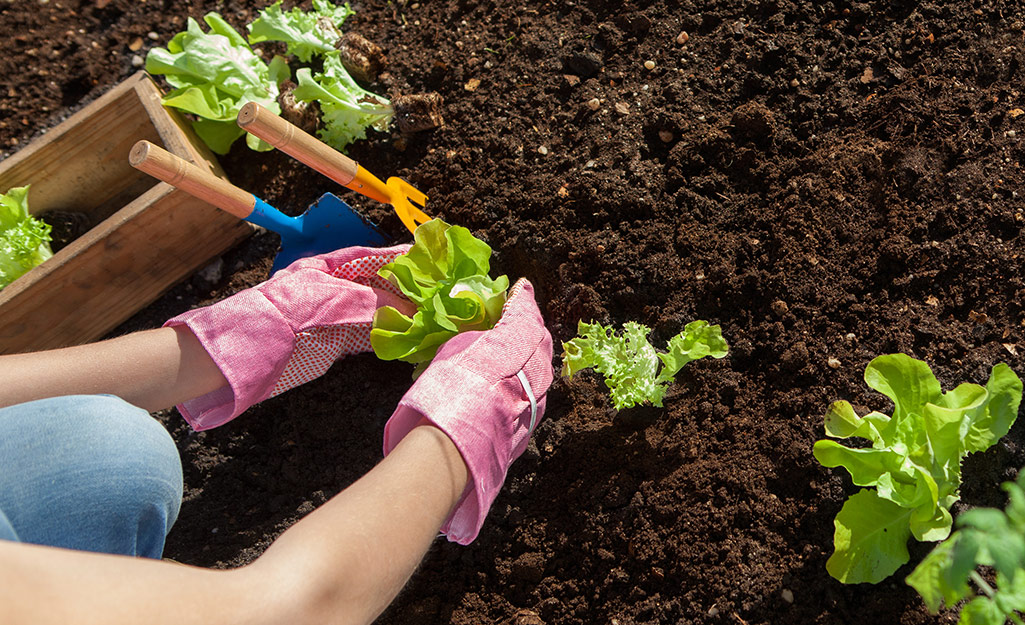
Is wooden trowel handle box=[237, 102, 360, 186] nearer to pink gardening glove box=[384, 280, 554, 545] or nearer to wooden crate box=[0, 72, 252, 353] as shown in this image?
wooden crate box=[0, 72, 252, 353]

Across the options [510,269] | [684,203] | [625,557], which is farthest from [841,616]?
[510,269]

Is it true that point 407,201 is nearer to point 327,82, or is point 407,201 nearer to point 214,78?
point 327,82

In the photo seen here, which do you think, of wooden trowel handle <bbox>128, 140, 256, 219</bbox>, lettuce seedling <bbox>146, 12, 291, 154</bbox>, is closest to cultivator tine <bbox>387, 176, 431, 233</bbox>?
wooden trowel handle <bbox>128, 140, 256, 219</bbox>

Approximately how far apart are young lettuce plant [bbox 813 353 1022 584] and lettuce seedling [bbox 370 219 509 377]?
0.76 m

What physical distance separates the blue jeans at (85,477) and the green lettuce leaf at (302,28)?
1.23 meters

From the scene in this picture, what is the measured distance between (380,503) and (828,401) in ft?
3.27

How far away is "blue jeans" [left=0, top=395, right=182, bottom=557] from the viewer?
1.09 meters

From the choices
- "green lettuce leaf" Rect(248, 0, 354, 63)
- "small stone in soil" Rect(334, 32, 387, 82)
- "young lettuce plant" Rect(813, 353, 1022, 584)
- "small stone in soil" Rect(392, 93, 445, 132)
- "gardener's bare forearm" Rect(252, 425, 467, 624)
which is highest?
"green lettuce leaf" Rect(248, 0, 354, 63)

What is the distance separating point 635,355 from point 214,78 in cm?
146

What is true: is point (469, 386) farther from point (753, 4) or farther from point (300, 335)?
point (753, 4)

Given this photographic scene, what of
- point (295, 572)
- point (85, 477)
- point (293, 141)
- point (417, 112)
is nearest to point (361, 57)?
point (417, 112)

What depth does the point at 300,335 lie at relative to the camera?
5.36 feet

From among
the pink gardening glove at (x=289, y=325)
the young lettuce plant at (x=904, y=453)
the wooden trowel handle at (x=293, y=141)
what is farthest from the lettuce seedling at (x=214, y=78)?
the young lettuce plant at (x=904, y=453)

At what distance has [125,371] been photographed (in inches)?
57.7
